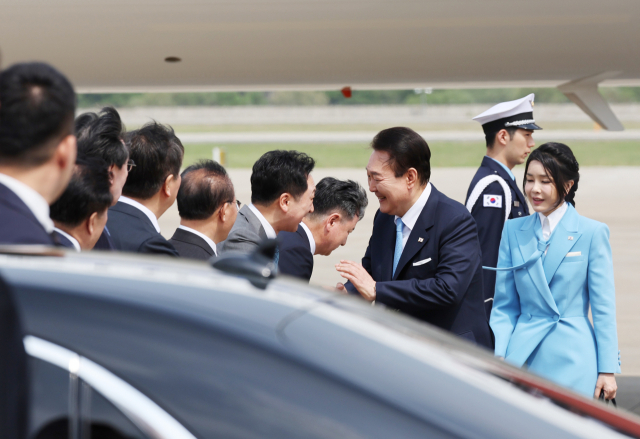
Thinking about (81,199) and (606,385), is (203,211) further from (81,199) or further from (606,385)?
(606,385)

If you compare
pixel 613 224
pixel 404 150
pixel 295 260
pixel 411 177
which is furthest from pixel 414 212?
pixel 613 224

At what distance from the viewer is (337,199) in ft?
9.55

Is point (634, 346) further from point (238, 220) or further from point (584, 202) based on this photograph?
point (584, 202)

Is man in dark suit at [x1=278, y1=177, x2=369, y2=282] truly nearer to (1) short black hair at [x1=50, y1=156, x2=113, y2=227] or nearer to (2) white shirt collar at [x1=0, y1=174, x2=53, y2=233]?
(1) short black hair at [x1=50, y1=156, x2=113, y2=227]

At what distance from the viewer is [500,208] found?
11.6ft

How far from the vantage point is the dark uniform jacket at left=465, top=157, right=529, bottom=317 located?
3.45 meters

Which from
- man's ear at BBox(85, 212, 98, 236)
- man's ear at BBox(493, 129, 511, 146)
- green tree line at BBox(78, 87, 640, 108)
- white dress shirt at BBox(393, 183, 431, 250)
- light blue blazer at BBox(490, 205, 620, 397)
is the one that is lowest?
light blue blazer at BBox(490, 205, 620, 397)

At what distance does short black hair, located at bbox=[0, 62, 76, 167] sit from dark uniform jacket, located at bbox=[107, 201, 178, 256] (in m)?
1.09

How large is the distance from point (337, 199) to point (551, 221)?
992 millimetres

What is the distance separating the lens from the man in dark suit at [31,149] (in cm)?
127

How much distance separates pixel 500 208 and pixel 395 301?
139 centimetres

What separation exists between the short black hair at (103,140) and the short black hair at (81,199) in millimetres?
327

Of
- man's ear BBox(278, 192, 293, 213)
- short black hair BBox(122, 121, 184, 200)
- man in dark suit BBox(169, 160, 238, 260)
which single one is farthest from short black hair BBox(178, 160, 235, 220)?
man's ear BBox(278, 192, 293, 213)

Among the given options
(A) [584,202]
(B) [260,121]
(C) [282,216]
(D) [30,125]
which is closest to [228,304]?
(D) [30,125]
